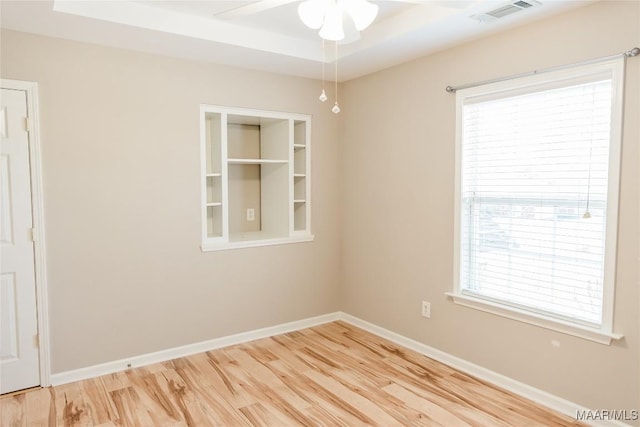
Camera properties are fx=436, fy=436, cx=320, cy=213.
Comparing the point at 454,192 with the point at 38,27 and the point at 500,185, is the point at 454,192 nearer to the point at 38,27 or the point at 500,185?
the point at 500,185

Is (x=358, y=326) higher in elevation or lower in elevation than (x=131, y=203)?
lower

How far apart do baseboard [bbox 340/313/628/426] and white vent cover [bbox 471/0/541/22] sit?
2.29 meters

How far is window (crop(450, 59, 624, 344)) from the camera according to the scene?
2.40m

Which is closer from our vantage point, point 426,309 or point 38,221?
point 38,221

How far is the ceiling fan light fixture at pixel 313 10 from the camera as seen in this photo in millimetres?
1825

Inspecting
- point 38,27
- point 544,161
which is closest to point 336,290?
point 544,161

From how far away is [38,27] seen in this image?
269cm

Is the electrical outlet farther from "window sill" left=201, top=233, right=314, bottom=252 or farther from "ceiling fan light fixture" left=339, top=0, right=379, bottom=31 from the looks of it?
"ceiling fan light fixture" left=339, top=0, right=379, bottom=31

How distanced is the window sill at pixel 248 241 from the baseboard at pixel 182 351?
76 cm

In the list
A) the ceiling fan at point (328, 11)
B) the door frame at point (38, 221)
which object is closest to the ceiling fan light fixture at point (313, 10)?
the ceiling fan at point (328, 11)

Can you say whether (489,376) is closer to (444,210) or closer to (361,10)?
(444,210)

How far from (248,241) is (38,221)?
1.55 metres

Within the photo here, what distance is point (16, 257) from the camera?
2.81 meters

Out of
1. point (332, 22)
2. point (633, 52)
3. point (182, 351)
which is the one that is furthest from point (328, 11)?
point (182, 351)
